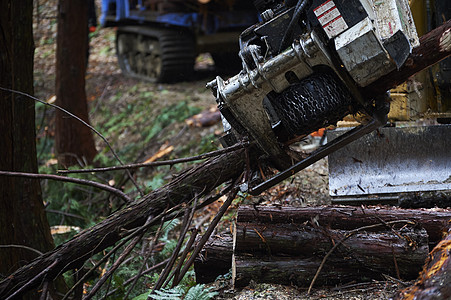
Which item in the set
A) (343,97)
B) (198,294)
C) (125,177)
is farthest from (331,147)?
(125,177)

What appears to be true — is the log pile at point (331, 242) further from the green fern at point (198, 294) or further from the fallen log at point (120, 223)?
the fallen log at point (120, 223)

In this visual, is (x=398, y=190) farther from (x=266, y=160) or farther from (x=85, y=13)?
(x=85, y=13)

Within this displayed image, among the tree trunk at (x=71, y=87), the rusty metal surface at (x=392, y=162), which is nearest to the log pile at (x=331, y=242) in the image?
the rusty metal surface at (x=392, y=162)

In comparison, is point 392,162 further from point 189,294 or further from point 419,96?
point 189,294

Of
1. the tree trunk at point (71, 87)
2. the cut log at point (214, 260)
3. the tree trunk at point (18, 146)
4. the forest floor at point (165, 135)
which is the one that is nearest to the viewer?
the forest floor at point (165, 135)

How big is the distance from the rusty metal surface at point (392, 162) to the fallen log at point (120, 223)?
899 mm

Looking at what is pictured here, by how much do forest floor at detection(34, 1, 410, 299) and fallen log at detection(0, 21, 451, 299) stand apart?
0.24m

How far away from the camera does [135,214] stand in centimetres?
355

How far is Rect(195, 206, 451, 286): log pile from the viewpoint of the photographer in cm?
297

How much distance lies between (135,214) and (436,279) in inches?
76.6

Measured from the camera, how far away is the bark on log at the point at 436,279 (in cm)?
221

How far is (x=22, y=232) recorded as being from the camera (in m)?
4.17

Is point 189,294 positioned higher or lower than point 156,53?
lower

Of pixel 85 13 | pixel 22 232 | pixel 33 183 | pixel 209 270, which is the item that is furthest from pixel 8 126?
pixel 85 13
